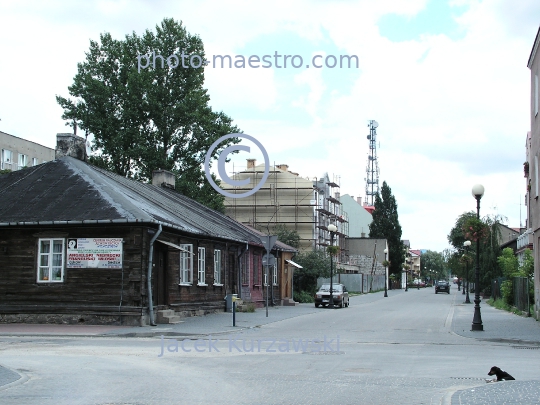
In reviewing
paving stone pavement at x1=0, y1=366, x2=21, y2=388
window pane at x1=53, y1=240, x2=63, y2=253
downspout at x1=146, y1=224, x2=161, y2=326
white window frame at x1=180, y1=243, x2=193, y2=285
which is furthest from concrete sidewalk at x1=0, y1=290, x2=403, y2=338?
paving stone pavement at x1=0, y1=366, x2=21, y2=388

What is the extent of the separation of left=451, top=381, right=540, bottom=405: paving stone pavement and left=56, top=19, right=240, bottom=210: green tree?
3675 centimetres

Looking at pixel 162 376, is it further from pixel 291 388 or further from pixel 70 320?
pixel 70 320

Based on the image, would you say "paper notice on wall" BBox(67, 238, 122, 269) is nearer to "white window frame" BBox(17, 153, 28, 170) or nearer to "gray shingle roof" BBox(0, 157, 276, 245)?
"gray shingle roof" BBox(0, 157, 276, 245)

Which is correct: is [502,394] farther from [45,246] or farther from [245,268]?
[245,268]

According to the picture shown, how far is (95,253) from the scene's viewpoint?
23641 millimetres

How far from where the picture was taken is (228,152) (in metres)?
48.5

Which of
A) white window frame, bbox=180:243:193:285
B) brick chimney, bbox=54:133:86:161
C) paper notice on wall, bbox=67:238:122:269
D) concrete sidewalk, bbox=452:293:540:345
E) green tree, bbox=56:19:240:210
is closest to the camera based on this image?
concrete sidewalk, bbox=452:293:540:345

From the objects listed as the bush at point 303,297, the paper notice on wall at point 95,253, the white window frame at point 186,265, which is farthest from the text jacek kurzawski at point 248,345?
the bush at point 303,297

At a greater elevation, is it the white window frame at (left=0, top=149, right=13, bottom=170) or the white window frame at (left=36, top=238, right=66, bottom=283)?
the white window frame at (left=0, top=149, right=13, bottom=170)

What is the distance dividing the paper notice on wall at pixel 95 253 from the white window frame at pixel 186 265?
14.7ft

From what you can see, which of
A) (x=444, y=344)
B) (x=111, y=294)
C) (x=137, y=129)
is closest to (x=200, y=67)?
(x=137, y=129)

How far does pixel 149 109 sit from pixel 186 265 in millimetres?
21953

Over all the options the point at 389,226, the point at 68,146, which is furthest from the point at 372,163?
the point at 68,146

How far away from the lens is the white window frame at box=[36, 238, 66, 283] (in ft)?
78.6
